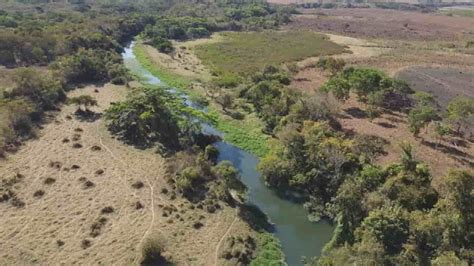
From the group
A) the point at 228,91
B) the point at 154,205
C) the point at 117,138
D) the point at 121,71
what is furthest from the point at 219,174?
the point at 121,71

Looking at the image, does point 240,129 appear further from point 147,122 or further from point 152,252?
point 152,252

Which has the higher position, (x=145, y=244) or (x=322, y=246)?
(x=145, y=244)

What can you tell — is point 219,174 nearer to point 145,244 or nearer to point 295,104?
point 145,244

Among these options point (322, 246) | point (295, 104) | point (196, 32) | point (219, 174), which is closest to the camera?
point (322, 246)

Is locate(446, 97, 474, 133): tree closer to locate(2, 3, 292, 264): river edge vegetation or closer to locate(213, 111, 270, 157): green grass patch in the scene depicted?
locate(213, 111, 270, 157): green grass patch

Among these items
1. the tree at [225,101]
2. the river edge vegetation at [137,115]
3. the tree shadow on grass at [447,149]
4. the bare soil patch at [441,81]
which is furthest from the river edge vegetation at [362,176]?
the bare soil patch at [441,81]

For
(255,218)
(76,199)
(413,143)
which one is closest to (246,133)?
(413,143)
